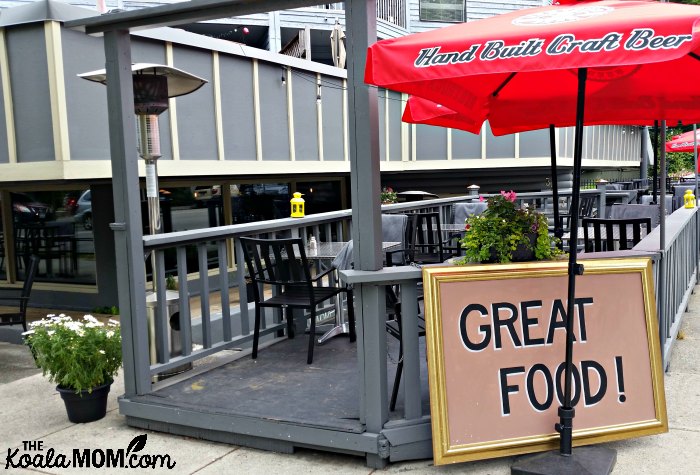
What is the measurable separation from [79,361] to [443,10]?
1900cm

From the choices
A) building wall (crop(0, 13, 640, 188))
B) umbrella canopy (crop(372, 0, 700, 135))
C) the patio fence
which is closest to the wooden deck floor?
the patio fence

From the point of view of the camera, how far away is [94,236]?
1059 centimetres

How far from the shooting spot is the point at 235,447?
415 centimetres

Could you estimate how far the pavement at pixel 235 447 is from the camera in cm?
370

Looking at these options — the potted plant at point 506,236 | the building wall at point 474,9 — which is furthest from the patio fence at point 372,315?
the building wall at point 474,9

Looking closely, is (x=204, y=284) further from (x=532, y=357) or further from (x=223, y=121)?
(x=223, y=121)

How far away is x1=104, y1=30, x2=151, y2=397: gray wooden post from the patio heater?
2.04ft

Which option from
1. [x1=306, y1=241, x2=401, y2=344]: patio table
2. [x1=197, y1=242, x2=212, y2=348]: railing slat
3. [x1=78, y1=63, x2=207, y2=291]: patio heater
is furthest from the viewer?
[x1=306, y1=241, x2=401, y2=344]: patio table

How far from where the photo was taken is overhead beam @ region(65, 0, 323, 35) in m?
4.01

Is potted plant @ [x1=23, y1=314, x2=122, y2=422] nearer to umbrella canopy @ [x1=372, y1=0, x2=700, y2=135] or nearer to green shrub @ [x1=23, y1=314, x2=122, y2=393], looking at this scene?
green shrub @ [x1=23, y1=314, x2=122, y2=393]

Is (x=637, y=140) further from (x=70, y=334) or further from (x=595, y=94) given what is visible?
(x=70, y=334)

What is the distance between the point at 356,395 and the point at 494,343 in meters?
1.08

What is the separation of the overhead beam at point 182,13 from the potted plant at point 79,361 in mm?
1976

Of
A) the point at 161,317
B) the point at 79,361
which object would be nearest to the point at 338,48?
the point at 161,317
